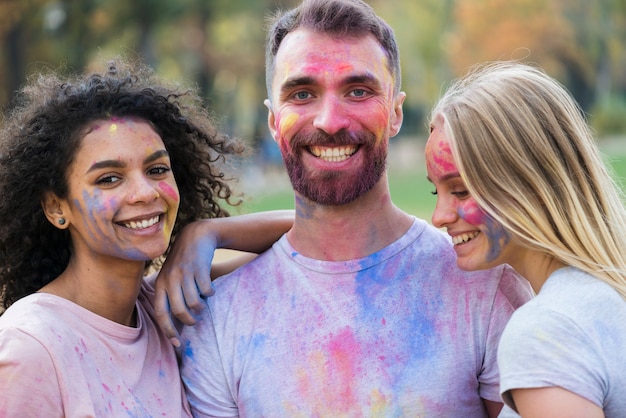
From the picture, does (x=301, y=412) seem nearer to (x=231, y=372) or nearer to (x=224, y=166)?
(x=231, y=372)

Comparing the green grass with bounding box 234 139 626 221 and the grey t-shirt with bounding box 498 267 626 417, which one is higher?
the green grass with bounding box 234 139 626 221

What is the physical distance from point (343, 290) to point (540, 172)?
3.20 ft

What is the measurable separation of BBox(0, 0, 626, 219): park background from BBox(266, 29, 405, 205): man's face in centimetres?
1915

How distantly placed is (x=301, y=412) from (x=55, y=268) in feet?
4.13

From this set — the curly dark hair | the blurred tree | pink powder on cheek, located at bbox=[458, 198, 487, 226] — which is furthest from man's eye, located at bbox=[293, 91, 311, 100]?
the blurred tree

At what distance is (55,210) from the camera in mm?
3795

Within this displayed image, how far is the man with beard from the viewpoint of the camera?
3.50 meters

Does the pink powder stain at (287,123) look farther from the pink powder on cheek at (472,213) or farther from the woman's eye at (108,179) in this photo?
the pink powder on cheek at (472,213)

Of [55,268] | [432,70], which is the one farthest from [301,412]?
[432,70]

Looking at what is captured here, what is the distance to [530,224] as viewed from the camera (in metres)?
3.07

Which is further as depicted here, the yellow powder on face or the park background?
the park background

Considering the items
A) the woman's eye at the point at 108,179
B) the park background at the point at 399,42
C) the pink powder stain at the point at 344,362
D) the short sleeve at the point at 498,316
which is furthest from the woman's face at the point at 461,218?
the park background at the point at 399,42

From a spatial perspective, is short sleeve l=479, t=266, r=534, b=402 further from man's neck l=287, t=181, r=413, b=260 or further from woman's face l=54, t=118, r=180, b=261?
woman's face l=54, t=118, r=180, b=261

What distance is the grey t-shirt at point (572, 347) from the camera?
2.67 meters
